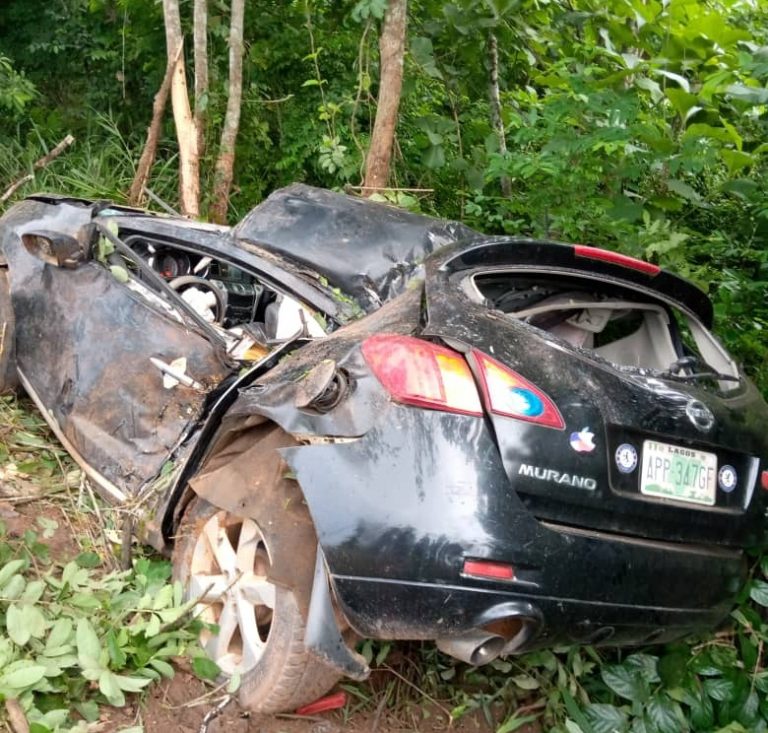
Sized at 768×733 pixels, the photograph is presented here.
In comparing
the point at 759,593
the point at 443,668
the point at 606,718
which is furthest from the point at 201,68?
the point at 606,718

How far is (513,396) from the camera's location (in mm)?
2338

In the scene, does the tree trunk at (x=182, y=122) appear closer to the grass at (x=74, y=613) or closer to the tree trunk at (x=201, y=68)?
the tree trunk at (x=201, y=68)

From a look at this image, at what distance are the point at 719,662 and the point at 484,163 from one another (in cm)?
421

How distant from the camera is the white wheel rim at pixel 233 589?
276cm

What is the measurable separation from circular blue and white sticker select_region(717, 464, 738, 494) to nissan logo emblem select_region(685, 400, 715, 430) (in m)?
0.14

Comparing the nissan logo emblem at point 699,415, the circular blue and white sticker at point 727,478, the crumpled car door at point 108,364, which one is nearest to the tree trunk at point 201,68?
the crumpled car door at point 108,364

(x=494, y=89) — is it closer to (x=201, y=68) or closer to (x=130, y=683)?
(x=201, y=68)

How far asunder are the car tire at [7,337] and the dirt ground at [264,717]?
6.01ft

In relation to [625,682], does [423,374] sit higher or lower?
higher

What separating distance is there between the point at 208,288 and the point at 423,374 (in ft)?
5.92

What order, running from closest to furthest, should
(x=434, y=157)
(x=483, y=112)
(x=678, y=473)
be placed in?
(x=678, y=473)
(x=434, y=157)
(x=483, y=112)

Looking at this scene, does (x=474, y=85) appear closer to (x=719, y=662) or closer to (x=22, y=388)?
(x=22, y=388)

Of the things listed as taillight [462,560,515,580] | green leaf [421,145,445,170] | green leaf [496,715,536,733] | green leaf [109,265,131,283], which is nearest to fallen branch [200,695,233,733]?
green leaf [496,715,536,733]

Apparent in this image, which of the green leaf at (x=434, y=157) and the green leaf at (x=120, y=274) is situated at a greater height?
the green leaf at (x=434, y=157)
